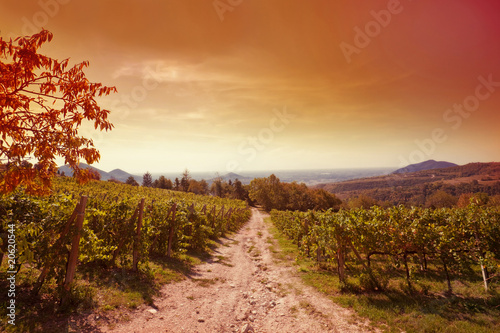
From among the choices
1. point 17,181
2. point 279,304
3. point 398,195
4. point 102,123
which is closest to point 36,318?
point 17,181

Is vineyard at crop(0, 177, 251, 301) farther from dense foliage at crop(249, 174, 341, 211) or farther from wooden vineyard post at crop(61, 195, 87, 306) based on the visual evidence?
dense foliage at crop(249, 174, 341, 211)

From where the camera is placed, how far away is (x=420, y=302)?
21.8 ft

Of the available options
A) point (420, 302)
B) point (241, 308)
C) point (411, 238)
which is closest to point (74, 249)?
point (241, 308)

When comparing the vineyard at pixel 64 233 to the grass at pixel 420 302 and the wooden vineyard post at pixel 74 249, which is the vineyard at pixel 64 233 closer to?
the wooden vineyard post at pixel 74 249

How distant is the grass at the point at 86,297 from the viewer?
4.35m

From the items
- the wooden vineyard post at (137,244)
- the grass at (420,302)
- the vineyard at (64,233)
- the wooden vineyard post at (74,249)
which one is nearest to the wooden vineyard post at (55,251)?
the vineyard at (64,233)

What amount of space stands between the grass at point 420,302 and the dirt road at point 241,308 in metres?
0.69

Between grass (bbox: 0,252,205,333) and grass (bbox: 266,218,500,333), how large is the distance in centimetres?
663

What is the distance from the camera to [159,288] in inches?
291

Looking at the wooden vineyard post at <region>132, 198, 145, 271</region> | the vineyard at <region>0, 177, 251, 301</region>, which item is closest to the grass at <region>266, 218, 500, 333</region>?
the wooden vineyard post at <region>132, 198, 145, 271</region>

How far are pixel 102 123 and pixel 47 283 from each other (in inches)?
178

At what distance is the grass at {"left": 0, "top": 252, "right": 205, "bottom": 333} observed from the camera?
435 cm

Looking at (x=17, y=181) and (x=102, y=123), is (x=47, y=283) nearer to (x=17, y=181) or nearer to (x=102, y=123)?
(x=17, y=181)

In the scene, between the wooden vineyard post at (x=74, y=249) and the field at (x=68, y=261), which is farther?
the wooden vineyard post at (x=74, y=249)
